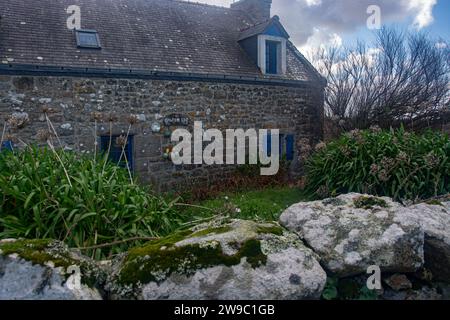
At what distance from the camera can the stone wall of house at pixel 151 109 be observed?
29.2 ft

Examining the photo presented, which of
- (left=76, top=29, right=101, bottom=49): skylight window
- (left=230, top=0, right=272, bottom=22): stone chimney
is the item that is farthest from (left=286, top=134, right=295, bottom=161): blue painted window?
(left=76, top=29, right=101, bottom=49): skylight window

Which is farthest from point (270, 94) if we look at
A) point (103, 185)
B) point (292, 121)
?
point (103, 185)

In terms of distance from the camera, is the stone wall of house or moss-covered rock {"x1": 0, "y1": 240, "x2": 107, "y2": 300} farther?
the stone wall of house

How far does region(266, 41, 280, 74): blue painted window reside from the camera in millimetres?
12797

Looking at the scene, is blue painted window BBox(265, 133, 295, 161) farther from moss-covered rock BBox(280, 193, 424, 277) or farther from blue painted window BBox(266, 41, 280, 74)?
moss-covered rock BBox(280, 193, 424, 277)

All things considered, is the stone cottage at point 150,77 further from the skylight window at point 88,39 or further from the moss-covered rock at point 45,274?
the moss-covered rock at point 45,274

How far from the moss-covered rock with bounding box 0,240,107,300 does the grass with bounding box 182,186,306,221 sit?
130 inches

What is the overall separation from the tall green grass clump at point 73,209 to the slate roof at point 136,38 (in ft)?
18.5

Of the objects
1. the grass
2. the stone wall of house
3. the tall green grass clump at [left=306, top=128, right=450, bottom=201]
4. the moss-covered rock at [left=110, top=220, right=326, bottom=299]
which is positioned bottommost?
the grass

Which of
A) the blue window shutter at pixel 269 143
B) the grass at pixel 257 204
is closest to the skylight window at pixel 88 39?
the grass at pixel 257 204

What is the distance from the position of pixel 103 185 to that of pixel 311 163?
217 inches

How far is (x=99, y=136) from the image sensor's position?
9.81m

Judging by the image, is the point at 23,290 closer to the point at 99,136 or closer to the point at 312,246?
the point at 312,246

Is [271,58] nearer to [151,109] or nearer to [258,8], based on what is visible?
[258,8]
